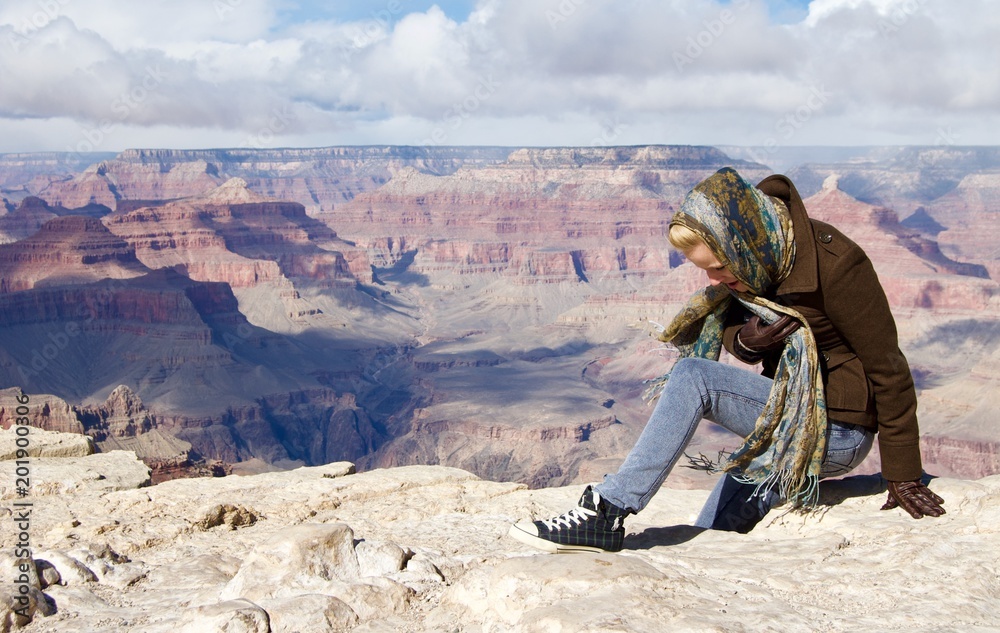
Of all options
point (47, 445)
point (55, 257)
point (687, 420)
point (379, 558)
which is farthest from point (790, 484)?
point (55, 257)

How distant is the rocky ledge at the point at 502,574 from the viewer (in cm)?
395

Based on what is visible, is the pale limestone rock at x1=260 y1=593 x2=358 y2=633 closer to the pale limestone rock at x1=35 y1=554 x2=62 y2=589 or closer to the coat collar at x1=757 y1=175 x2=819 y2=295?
the pale limestone rock at x1=35 y1=554 x2=62 y2=589

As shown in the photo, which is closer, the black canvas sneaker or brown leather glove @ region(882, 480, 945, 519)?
the black canvas sneaker

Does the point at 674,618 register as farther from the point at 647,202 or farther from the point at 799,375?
the point at 647,202

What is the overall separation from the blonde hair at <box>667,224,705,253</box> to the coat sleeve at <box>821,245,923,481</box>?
70cm

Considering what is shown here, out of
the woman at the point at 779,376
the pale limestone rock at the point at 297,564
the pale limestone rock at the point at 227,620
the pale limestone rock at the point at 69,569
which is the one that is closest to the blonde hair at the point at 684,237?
the woman at the point at 779,376

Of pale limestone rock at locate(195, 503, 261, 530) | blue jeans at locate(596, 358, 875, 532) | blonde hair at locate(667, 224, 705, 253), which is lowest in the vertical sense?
pale limestone rock at locate(195, 503, 261, 530)

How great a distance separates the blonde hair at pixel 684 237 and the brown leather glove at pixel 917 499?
189 cm

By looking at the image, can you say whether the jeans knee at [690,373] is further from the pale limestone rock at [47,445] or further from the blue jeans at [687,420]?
the pale limestone rock at [47,445]

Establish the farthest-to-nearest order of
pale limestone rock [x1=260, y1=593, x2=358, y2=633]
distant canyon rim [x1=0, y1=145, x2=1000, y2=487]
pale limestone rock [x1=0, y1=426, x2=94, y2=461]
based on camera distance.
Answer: distant canyon rim [x1=0, y1=145, x2=1000, y2=487] < pale limestone rock [x1=0, y1=426, x2=94, y2=461] < pale limestone rock [x1=260, y1=593, x2=358, y2=633]

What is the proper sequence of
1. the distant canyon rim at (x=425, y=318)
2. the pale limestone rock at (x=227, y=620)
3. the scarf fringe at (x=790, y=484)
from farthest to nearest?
the distant canyon rim at (x=425, y=318) < the scarf fringe at (x=790, y=484) < the pale limestone rock at (x=227, y=620)

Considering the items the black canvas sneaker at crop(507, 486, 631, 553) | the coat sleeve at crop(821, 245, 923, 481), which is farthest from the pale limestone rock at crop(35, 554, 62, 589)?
the coat sleeve at crop(821, 245, 923, 481)

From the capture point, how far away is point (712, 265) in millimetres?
4551

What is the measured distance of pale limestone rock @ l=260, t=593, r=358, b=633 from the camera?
158 inches
